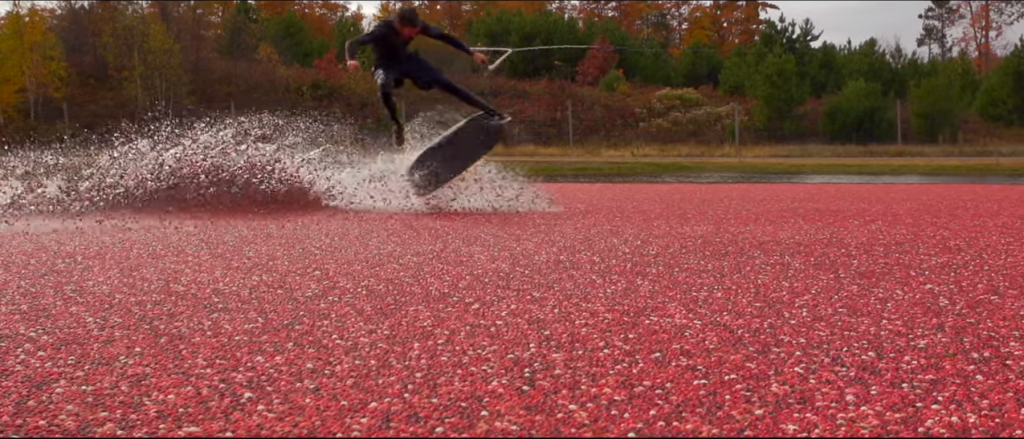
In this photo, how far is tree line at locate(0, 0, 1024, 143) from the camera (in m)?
31.1

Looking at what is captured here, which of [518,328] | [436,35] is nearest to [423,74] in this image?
[436,35]

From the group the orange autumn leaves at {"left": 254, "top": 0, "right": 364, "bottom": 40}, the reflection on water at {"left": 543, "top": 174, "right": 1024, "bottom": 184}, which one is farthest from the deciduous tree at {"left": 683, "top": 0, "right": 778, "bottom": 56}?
the reflection on water at {"left": 543, "top": 174, "right": 1024, "bottom": 184}

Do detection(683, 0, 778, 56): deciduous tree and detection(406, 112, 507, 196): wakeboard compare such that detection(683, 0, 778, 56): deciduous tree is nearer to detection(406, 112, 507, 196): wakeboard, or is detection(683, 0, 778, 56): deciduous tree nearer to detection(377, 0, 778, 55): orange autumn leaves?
detection(377, 0, 778, 55): orange autumn leaves

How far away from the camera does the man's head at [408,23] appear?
8.92m

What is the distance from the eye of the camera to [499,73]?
4081 cm

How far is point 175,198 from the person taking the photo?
11977 mm

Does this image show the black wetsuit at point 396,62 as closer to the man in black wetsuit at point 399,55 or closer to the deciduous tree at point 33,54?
the man in black wetsuit at point 399,55

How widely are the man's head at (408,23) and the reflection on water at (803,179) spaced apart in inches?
374

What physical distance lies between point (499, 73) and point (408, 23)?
32083 millimetres

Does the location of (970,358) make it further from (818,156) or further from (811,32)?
(811,32)

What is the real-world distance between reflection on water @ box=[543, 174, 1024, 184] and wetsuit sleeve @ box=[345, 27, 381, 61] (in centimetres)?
963

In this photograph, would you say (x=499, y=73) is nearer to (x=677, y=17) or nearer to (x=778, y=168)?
(x=677, y=17)

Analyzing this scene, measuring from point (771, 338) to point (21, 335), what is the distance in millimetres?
3581

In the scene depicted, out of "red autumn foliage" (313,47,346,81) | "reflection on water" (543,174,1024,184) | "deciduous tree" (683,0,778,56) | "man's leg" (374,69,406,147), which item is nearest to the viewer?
"man's leg" (374,69,406,147)
